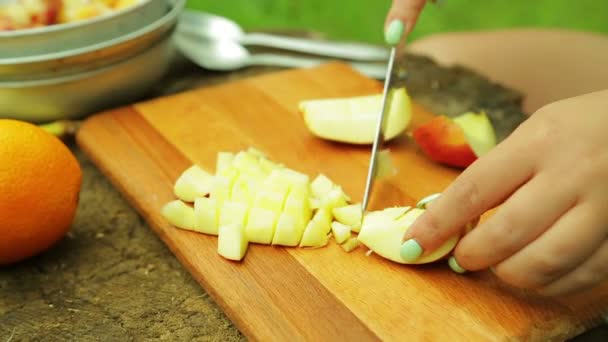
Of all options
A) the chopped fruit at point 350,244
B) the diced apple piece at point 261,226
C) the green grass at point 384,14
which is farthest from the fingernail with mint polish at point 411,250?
the green grass at point 384,14

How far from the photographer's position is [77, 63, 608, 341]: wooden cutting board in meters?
0.85

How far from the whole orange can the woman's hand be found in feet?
1.77

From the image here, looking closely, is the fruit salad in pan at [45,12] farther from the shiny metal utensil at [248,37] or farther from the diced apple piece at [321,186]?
the diced apple piece at [321,186]

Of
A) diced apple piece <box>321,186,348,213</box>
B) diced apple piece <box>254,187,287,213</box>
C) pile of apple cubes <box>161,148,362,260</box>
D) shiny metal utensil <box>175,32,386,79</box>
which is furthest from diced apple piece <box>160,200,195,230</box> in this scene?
shiny metal utensil <box>175,32,386,79</box>

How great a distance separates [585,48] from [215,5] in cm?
167

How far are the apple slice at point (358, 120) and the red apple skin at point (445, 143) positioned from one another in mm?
51

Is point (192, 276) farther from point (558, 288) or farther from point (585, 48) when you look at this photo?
point (585, 48)

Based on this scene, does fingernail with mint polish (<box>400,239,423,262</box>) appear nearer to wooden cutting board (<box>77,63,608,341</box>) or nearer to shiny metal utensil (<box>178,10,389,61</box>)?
wooden cutting board (<box>77,63,608,341</box>)

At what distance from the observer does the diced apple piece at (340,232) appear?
0.99m

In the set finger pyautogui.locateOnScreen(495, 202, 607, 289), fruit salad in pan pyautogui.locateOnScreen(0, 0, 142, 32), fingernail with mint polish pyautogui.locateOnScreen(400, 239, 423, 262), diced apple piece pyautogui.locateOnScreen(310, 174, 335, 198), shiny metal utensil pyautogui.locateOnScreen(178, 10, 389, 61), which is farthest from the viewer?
shiny metal utensil pyautogui.locateOnScreen(178, 10, 389, 61)

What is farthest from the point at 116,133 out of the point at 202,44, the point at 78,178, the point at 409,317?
the point at 409,317

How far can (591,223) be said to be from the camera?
766 millimetres

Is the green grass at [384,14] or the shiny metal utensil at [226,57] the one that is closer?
the shiny metal utensil at [226,57]

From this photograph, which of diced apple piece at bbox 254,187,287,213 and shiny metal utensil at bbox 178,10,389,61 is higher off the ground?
shiny metal utensil at bbox 178,10,389,61
